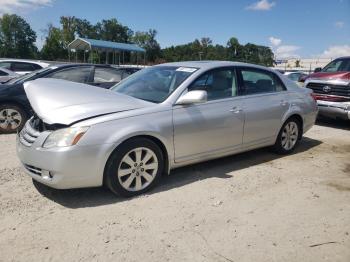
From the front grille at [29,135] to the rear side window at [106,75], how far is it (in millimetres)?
3933

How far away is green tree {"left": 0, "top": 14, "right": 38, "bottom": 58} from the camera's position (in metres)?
84.4

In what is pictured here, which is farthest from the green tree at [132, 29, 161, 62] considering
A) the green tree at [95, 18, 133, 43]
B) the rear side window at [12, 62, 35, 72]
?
the rear side window at [12, 62, 35, 72]

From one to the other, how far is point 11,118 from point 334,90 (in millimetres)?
7597

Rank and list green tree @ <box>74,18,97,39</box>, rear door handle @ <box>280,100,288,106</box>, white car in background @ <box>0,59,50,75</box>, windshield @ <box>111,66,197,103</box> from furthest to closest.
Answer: green tree @ <box>74,18,97,39</box>
white car in background @ <box>0,59,50,75</box>
rear door handle @ <box>280,100,288,106</box>
windshield @ <box>111,66,197,103</box>

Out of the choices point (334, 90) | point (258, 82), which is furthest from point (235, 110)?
point (334, 90)

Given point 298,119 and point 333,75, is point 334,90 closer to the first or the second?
point 333,75

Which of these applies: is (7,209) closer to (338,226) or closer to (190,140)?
(190,140)

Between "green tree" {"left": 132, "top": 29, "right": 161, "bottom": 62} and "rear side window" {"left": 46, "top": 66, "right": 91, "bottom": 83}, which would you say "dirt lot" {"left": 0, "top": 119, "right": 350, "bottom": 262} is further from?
"green tree" {"left": 132, "top": 29, "right": 161, "bottom": 62}

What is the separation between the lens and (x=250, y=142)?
555 cm

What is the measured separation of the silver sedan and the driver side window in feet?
0.04

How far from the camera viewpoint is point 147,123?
4207mm

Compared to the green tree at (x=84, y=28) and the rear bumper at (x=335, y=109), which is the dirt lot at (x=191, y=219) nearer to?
the rear bumper at (x=335, y=109)

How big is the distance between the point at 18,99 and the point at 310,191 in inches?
228

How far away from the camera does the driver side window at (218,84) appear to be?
493cm
